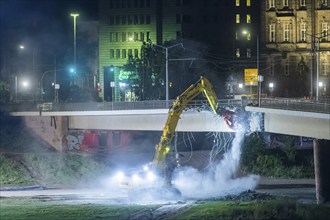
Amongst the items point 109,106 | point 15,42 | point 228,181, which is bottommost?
point 228,181

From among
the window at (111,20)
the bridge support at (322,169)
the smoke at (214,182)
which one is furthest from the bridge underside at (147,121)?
the window at (111,20)

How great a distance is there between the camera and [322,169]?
61750 mm

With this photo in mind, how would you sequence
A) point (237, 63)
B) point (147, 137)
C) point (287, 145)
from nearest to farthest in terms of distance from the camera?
point (287, 145) < point (147, 137) < point (237, 63)

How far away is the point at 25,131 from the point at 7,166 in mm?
19474

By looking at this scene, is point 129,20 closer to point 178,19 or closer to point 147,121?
point 178,19

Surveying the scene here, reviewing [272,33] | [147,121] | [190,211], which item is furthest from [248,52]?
[190,211]

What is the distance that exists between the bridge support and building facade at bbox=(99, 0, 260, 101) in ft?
289

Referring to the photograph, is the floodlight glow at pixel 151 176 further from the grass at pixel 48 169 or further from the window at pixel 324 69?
the window at pixel 324 69

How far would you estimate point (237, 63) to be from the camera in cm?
14488

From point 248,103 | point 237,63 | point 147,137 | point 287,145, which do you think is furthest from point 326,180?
point 237,63

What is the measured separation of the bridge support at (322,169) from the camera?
60816 mm

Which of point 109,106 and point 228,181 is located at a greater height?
point 109,106

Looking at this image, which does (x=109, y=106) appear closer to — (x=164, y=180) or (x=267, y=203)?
(x=164, y=180)

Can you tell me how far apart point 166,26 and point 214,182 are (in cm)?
9065
